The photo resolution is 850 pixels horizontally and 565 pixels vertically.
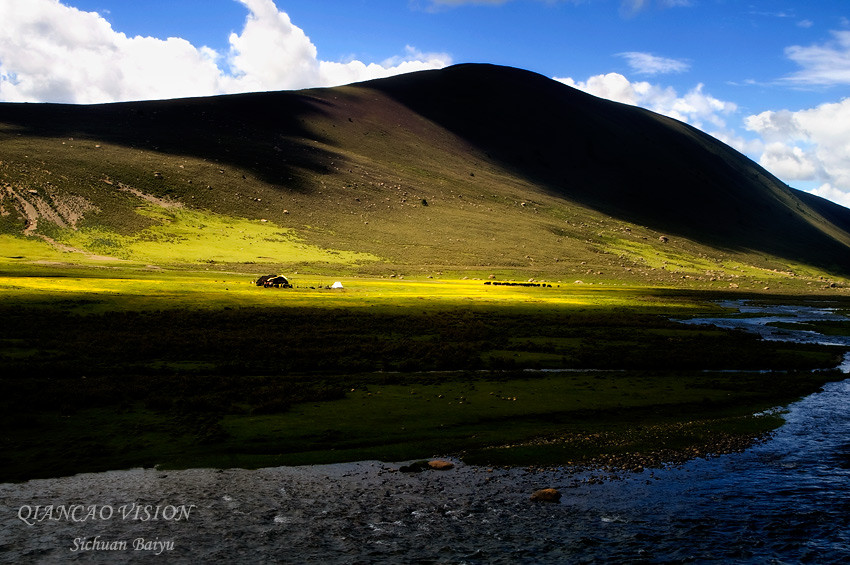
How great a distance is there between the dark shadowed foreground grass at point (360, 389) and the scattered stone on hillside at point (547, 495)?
3002mm

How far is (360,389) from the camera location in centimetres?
3122

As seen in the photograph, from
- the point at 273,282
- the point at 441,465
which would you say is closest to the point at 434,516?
the point at 441,465

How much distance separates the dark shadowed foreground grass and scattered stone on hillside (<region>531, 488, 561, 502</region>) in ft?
9.85

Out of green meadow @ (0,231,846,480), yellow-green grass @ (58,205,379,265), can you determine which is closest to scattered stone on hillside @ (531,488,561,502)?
green meadow @ (0,231,846,480)

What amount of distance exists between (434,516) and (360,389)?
46.0ft

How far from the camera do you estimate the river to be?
15.6 meters

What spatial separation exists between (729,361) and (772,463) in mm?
21208

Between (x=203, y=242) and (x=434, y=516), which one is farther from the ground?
(x=203, y=242)

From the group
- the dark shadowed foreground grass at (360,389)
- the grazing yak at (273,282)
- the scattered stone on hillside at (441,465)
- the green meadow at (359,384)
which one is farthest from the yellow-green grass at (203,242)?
the scattered stone on hillside at (441,465)

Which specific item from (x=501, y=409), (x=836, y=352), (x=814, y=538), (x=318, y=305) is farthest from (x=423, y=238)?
(x=814, y=538)

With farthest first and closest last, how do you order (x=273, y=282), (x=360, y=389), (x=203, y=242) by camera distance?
(x=203, y=242)
(x=273, y=282)
(x=360, y=389)

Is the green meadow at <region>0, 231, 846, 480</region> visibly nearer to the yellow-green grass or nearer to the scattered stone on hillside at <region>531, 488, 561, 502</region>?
the scattered stone on hillside at <region>531, 488, 561, 502</region>

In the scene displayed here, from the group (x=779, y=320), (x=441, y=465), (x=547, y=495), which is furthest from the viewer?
(x=779, y=320)

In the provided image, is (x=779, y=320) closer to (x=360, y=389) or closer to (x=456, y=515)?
(x=360, y=389)
